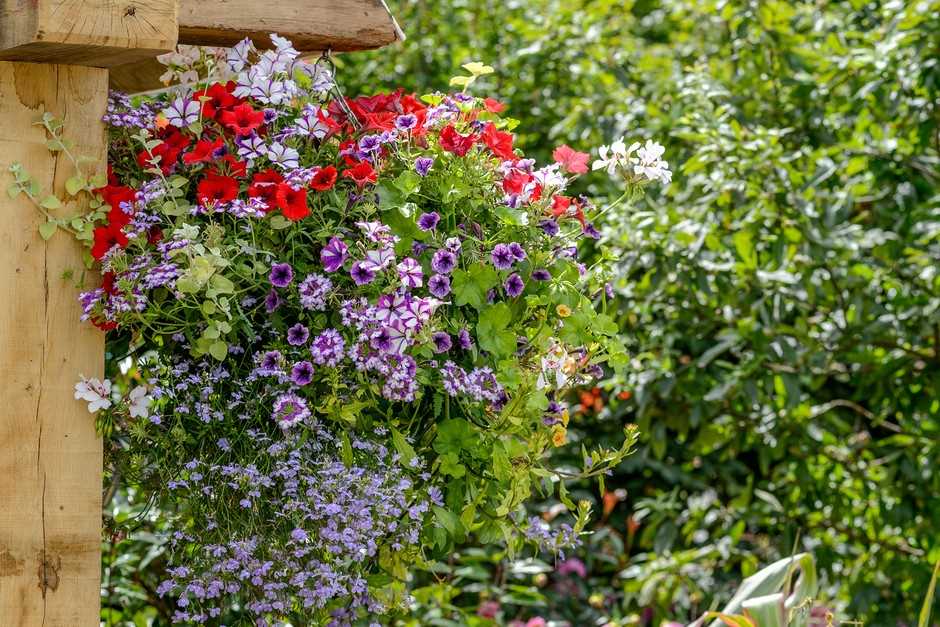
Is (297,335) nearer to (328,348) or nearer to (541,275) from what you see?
(328,348)

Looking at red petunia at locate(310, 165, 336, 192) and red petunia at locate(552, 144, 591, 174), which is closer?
red petunia at locate(310, 165, 336, 192)

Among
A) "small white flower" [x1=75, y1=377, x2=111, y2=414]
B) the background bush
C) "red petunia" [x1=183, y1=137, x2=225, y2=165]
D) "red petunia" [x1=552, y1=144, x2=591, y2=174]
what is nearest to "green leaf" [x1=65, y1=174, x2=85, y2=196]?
"red petunia" [x1=183, y1=137, x2=225, y2=165]

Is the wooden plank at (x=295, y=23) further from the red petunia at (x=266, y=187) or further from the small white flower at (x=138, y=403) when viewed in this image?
the small white flower at (x=138, y=403)

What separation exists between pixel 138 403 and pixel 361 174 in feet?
1.47

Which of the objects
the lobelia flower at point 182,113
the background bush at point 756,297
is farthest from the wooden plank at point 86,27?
the background bush at point 756,297

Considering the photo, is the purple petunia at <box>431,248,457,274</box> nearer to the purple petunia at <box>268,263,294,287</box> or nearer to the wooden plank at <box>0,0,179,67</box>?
the purple petunia at <box>268,263,294,287</box>

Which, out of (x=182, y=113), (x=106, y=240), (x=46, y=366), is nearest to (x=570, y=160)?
(x=182, y=113)

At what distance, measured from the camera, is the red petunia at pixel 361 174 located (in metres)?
1.62

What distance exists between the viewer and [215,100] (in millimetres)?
1665

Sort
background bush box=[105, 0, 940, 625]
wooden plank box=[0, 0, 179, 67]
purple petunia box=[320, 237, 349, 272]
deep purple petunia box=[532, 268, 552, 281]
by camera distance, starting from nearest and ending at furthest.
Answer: wooden plank box=[0, 0, 179, 67] → purple petunia box=[320, 237, 349, 272] → deep purple petunia box=[532, 268, 552, 281] → background bush box=[105, 0, 940, 625]

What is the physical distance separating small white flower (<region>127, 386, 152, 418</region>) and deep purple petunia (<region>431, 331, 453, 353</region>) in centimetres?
41

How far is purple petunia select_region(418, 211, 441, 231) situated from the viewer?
63.7 inches

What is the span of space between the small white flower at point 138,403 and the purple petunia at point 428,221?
0.45 meters

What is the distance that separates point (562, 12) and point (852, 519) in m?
1.71
